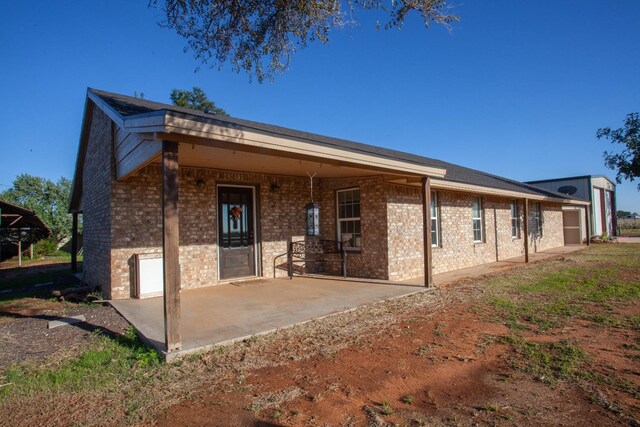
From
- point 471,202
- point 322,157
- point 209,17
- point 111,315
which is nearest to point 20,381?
point 111,315

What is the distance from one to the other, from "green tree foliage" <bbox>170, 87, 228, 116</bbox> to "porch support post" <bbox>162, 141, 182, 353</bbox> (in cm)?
3516

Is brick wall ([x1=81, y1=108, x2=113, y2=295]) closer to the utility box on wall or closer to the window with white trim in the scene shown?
the utility box on wall

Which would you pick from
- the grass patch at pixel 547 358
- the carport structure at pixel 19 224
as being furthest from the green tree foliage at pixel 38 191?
the grass patch at pixel 547 358

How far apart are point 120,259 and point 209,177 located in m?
2.58

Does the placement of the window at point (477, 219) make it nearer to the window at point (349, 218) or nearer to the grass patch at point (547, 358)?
the window at point (349, 218)

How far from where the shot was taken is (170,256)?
4.31 meters

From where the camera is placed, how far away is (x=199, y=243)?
840cm

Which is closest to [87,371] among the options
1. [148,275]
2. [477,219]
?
[148,275]

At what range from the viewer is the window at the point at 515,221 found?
1512 centimetres

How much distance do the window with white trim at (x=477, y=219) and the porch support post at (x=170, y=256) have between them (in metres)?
10.9

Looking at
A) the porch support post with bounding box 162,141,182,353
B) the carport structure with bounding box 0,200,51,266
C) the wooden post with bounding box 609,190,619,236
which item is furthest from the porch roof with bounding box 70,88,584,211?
the wooden post with bounding box 609,190,619,236

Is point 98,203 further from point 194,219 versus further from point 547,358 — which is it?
point 547,358

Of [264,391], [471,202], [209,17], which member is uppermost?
[209,17]

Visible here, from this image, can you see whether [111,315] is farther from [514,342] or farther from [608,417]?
[608,417]
